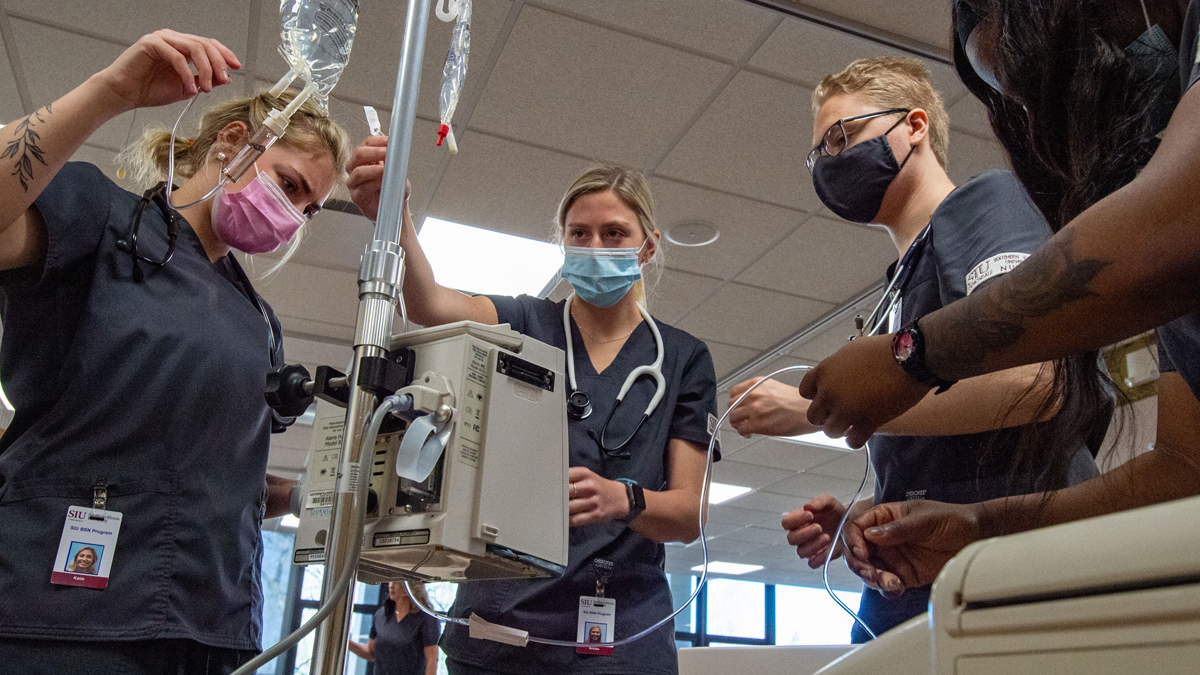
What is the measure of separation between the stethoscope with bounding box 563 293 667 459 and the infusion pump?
413 mm

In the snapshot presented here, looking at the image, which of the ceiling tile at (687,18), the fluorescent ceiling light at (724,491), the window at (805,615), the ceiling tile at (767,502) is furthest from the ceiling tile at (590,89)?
the window at (805,615)

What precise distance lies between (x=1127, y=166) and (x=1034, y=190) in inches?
5.2

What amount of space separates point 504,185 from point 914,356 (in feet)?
9.10

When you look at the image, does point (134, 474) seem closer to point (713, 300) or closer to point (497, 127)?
point (497, 127)

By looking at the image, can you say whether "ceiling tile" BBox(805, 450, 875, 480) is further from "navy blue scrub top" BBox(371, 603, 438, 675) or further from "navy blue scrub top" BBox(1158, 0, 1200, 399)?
"navy blue scrub top" BBox(1158, 0, 1200, 399)

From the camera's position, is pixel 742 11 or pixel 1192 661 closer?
pixel 1192 661

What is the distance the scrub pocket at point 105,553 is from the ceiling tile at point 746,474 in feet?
18.4

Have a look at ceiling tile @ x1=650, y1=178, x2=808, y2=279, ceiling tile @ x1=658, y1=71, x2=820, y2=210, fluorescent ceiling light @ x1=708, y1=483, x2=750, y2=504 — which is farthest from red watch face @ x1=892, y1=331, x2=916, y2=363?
fluorescent ceiling light @ x1=708, y1=483, x2=750, y2=504

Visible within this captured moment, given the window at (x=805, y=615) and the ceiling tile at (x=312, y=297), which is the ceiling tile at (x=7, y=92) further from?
the window at (x=805, y=615)

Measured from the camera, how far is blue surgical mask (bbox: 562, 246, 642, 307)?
156 centimetres

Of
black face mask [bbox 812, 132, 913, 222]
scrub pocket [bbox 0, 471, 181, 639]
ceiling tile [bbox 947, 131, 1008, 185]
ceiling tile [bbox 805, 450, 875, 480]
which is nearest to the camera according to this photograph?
scrub pocket [bbox 0, 471, 181, 639]

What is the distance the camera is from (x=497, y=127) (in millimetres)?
2986

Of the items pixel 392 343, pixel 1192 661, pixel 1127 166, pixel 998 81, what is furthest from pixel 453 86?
pixel 1192 661

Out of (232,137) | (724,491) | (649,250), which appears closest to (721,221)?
(649,250)
